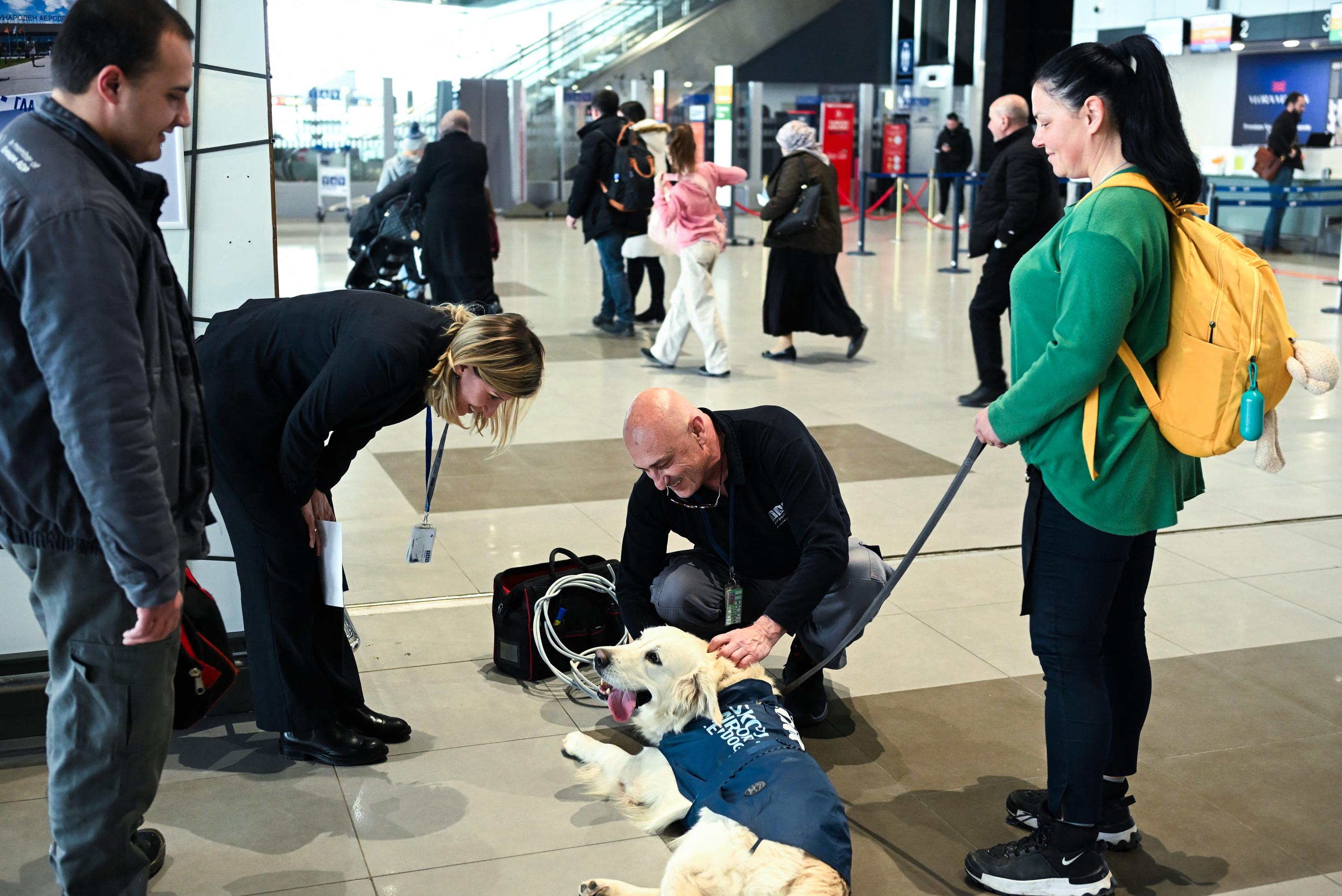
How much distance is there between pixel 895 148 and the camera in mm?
24688

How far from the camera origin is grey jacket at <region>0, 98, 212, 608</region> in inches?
71.2

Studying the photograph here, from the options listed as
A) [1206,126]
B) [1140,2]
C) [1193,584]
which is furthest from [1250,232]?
[1193,584]

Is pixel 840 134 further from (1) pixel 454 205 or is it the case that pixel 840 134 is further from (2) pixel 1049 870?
(2) pixel 1049 870

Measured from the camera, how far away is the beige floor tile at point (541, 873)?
2.70 meters

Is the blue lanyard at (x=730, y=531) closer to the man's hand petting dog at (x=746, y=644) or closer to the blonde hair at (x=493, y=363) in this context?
the man's hand petting dog at (x=746, y=644)

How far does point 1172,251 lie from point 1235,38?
19.6 metres

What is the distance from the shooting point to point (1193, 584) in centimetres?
466

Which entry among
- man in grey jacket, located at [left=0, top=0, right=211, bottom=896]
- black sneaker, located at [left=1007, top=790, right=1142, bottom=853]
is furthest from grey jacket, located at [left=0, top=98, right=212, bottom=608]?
black sneaker, located at [left=1007, top=790, right=1142, bottom=853]

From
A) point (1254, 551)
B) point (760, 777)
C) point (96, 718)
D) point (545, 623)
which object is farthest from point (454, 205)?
point (96, 718)

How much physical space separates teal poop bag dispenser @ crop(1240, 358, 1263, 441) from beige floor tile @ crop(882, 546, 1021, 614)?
2.09m

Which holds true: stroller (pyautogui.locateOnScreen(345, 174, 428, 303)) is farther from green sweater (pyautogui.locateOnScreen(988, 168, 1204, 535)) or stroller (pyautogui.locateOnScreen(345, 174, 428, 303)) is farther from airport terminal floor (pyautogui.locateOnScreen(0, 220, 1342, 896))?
green sweater (pyautogui.locateOnScreen(988, 168, 1204, 535))

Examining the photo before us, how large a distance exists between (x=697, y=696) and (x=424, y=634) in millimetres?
1498

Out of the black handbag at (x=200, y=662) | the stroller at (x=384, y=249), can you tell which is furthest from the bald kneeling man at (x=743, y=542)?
the stroller at (x=384, y=249)

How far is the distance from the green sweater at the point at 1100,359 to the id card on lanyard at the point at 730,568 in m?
1.02
